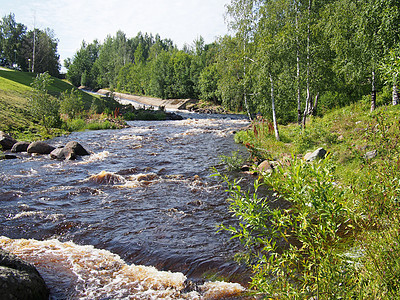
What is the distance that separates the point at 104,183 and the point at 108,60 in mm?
109140

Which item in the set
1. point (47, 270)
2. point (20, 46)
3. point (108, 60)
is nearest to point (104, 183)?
point (47, 270)

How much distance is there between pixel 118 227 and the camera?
7.64m

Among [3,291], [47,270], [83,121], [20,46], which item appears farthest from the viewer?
[20,46]

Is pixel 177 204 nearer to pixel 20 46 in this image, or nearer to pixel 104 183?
pixel 104 183

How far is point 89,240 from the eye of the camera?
6934mm

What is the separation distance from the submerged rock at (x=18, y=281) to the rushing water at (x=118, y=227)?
1.47 ft

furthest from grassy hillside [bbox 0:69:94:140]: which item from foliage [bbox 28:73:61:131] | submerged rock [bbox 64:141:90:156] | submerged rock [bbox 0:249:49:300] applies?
submerged rock [bbox 0:249:49:300]

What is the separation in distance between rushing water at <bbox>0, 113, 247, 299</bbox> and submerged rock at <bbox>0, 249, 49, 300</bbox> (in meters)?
0.45

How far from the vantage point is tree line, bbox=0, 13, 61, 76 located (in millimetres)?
83000

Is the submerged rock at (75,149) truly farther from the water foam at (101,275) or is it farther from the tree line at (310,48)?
the tree line at (310,48)

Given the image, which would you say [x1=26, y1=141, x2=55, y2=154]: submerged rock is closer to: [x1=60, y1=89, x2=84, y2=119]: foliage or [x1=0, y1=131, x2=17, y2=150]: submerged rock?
[x1=0, y1=131, x2=17, y2=150]: submerged rock

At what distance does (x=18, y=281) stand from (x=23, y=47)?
102 m

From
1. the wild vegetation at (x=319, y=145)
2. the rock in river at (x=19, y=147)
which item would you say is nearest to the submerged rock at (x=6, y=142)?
the rock in river at (x=19, y=147)

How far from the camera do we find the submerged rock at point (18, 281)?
159 inches
